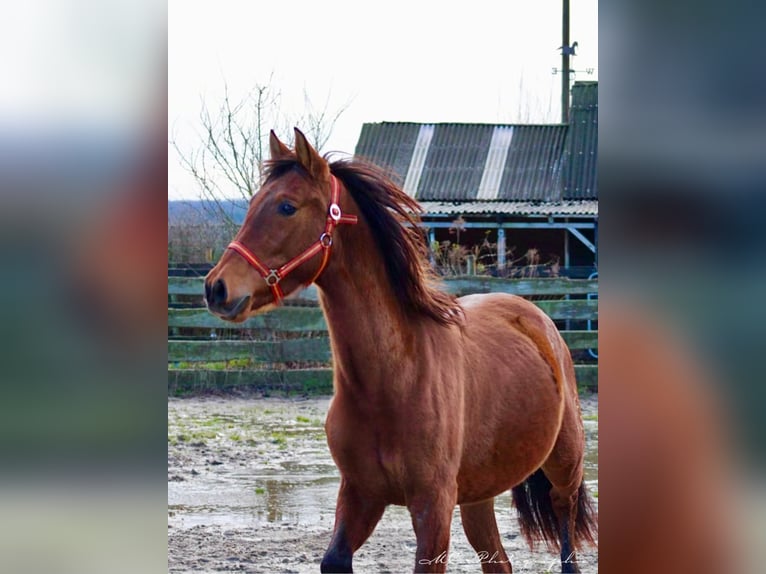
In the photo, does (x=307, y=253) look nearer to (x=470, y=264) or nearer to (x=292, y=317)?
(x=292, y=317)

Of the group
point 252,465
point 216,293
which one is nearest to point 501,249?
point 252,465

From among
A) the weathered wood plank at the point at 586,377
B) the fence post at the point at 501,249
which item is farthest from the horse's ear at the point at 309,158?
the fence post at the point at 501,249

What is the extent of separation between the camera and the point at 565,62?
13.1 meters

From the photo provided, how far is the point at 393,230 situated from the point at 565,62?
11.1m

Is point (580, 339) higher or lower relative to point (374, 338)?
lower

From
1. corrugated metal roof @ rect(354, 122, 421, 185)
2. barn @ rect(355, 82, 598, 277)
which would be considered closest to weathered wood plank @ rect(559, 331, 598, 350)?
barn @ rect(355, 82, 598, 277)

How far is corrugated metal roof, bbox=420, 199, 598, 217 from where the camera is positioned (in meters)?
9.56

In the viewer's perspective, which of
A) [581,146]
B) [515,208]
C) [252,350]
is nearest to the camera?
[252,350]

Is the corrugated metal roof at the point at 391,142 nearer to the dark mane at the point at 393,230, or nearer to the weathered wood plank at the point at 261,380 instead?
the weathered wood plank at the point at 261,380

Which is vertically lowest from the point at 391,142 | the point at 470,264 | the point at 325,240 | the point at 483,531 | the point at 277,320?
the point at 483,531

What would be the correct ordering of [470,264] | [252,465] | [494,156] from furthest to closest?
1. [494,156]
2. [470,264]
3. [252,465]

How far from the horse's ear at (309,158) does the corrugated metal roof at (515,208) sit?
6775 mm
